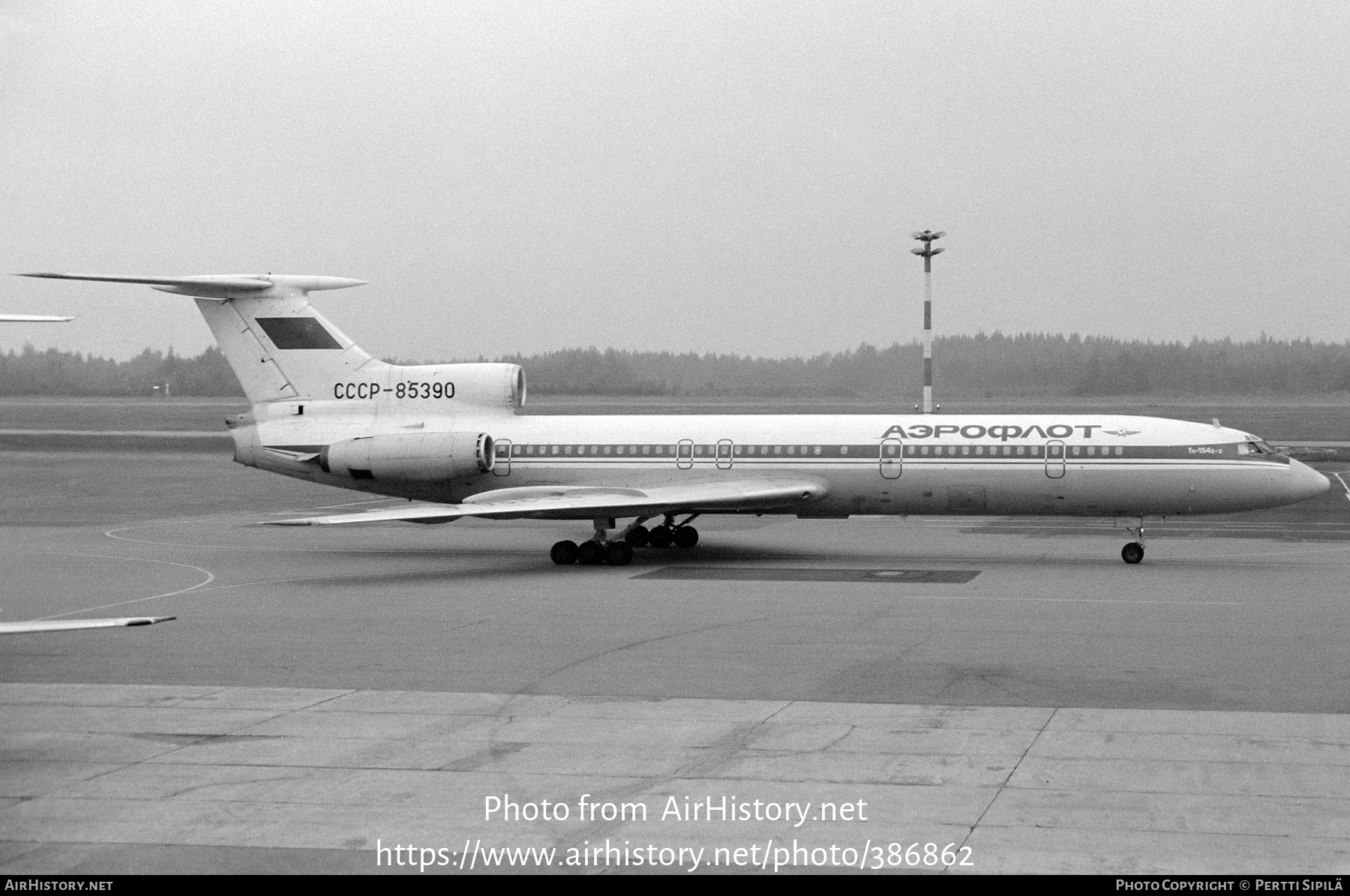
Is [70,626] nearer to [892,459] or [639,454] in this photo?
[639,454]

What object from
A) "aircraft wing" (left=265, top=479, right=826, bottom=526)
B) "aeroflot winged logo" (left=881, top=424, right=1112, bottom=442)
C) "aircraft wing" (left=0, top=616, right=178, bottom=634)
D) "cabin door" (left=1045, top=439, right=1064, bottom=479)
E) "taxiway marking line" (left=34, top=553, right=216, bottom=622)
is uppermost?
"aeroflot winged logo" (left=881, top=424, right=1112, bottom=442)

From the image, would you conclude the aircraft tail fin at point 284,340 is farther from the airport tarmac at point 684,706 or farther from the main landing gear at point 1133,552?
the main landing gear at point 1133,552

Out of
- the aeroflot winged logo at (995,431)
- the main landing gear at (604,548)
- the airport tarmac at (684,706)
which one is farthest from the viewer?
the aeroflot winged logo at (995,431)

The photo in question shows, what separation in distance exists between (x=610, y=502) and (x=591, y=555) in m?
1.16

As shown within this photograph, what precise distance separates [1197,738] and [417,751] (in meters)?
6.90

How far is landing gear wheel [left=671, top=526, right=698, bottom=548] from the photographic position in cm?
3108

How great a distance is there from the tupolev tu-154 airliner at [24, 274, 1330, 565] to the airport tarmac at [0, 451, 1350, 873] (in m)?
1.30

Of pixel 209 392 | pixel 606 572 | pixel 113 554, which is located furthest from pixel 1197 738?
pixel 209 392

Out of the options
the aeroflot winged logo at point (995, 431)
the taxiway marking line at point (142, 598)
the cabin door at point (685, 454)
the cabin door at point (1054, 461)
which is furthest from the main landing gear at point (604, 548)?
the cabin door at point (1054, 461)

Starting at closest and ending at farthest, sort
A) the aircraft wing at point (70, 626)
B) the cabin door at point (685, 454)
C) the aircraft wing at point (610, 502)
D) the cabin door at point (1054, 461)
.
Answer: the aircraft wing at point (70, 626) < the aircraft wing at point (610, 502) < the cabin door at point (1054, 461) < the cabin door at point (685, 454)

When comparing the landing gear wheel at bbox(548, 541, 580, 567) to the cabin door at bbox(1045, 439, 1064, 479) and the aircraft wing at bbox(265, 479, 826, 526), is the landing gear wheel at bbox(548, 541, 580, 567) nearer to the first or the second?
the aircraft wing at bbox(265, 479, 826, 526)

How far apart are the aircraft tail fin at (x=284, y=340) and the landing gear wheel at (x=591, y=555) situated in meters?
7.21

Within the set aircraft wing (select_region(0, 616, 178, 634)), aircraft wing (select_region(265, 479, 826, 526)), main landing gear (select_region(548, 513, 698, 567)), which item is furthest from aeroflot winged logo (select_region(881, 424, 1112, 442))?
aircraft wing (select_region(0, 616, 178, 634))

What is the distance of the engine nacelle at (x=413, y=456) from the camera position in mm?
30547
